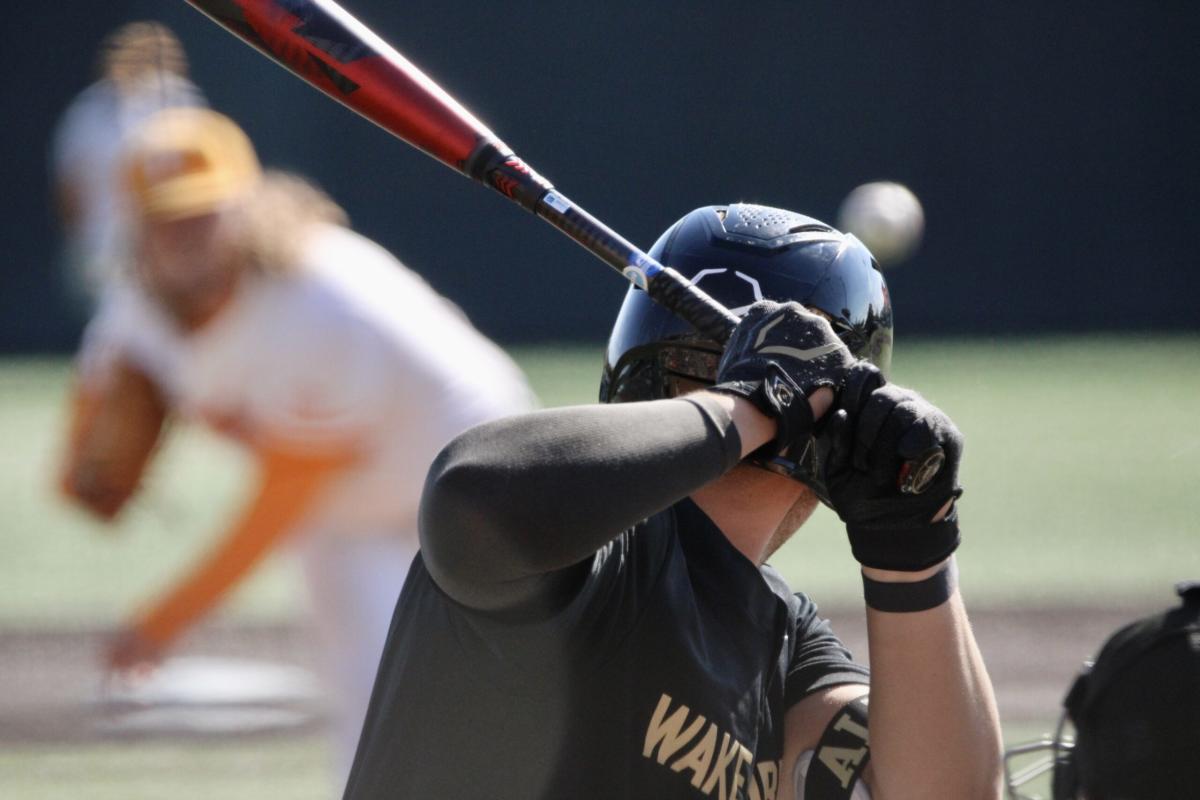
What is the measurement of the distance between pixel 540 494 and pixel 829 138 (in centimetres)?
1446

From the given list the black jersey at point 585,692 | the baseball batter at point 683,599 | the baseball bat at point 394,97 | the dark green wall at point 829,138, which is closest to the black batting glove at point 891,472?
the baseball batter at point 683,599

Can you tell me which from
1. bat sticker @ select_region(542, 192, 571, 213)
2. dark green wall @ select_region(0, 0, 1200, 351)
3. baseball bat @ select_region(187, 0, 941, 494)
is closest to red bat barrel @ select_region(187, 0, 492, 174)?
baseball bat @ select_region(187, 0, 941, 494)

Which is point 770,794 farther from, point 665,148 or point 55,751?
point 665,148

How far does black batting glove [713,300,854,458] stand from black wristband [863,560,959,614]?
0.18m

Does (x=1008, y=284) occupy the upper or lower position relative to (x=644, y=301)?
upper

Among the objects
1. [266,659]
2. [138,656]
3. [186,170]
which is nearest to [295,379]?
[186,170]

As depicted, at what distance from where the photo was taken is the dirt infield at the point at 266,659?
19.1ft

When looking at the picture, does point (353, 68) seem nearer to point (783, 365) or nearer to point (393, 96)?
point (393, 96)

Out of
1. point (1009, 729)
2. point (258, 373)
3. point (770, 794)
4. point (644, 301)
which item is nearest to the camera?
point (770, 794)

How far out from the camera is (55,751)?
558 cm

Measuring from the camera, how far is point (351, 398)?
333 cm

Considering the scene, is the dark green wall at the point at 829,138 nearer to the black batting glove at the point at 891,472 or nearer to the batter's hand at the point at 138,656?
the batter's hand at the point at 138,656

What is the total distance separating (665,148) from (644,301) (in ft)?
44.8

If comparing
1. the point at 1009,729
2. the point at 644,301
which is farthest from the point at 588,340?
the point at 644,301
